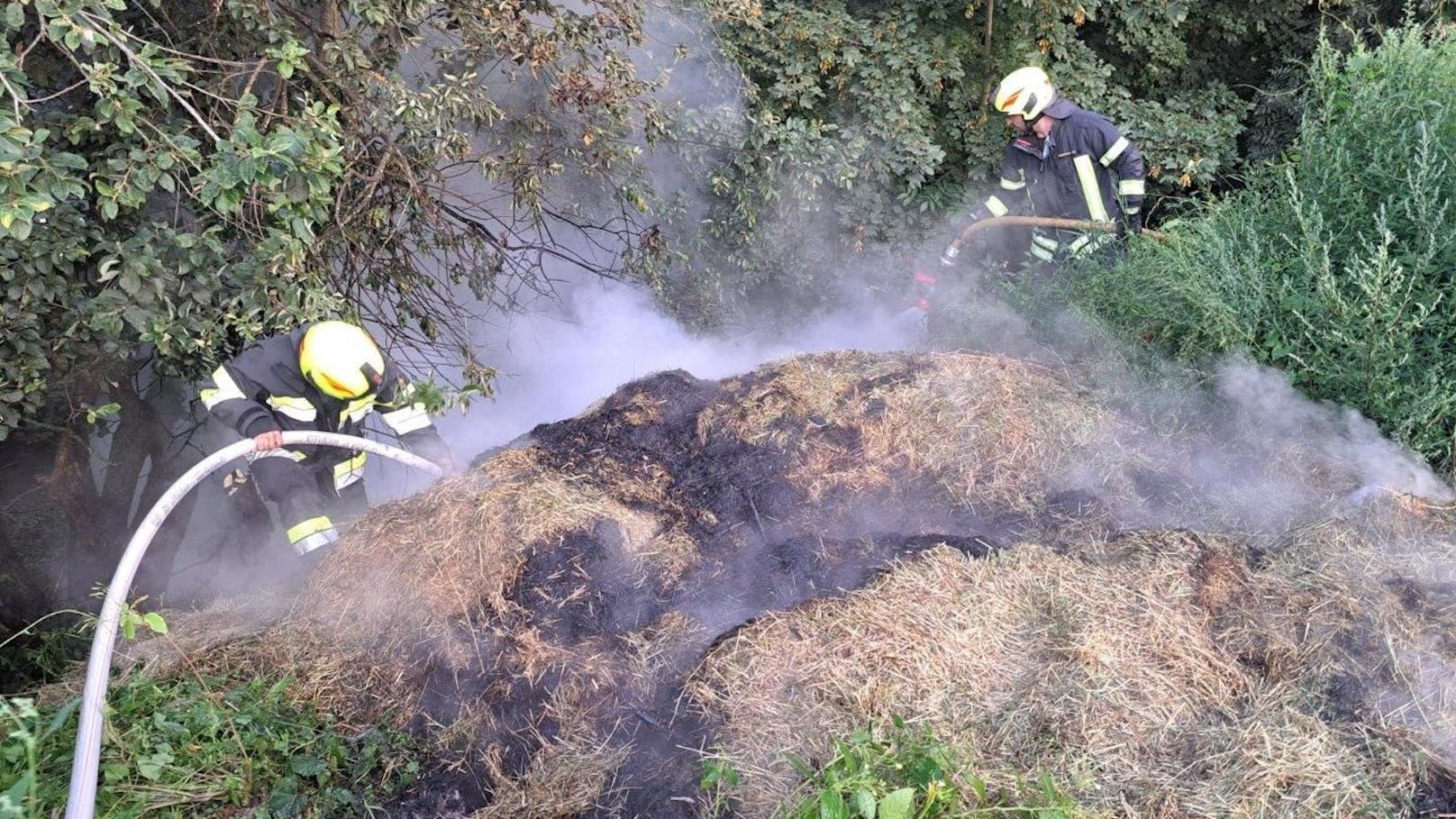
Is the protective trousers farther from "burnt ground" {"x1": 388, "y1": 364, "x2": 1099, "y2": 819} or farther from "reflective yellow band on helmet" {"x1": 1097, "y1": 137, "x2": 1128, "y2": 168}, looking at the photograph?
"reflective yellow band on helmet" {"x1": 1097, "y1": 137, "x2": 1128, "y2": 168}

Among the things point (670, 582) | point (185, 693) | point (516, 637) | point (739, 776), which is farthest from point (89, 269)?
Result: point (739, 776)

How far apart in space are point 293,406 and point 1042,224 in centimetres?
482

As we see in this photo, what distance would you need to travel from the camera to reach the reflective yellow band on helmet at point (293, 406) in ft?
15.6

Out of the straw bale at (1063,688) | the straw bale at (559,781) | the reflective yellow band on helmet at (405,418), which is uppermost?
the reflective yellow band on helmet at (405,418)

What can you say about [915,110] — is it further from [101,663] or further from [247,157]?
[101,663]

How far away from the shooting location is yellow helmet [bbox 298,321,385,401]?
4.40 metres

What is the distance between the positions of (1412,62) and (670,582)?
4.38 m

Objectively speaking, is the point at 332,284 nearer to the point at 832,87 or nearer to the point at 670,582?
the point at 670,582

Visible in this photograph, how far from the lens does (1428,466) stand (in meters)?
4.07

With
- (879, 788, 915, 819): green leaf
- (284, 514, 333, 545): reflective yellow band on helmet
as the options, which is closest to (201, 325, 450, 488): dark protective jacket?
(284, 514, 333, 545): reflective yellow band on helmet

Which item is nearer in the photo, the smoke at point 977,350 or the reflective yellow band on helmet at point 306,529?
the smoke at point 977,350

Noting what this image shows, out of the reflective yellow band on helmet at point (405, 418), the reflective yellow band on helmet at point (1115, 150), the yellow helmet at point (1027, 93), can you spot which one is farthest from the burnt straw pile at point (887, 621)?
the yellow helmet at point (1027, 93)

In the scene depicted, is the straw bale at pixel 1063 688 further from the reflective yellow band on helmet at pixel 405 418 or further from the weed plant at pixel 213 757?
the reflective yellow band on helmet at pixel 405 418

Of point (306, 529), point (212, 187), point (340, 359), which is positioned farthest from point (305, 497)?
point (212, 187)
